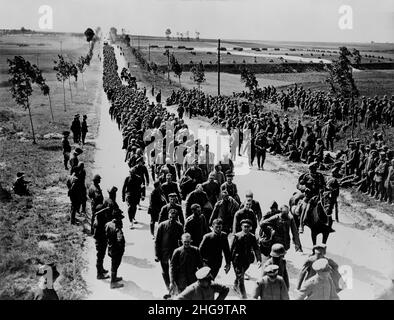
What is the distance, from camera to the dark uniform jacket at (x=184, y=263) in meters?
6.59

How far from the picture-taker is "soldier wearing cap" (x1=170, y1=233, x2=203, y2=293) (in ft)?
21.6

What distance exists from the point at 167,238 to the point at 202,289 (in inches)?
79.1

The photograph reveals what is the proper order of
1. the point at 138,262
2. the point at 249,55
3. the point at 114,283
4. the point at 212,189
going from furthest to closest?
the point at 249,55 < the point at 212,189 < the point at 138,262 < the point at 114,283

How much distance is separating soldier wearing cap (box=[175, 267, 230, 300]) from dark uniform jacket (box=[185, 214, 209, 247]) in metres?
2.17

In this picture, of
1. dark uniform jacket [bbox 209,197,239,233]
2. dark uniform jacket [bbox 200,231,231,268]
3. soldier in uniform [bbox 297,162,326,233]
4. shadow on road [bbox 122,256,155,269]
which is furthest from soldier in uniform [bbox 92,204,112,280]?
soldier in uniform [bbox 297,162,326,233]

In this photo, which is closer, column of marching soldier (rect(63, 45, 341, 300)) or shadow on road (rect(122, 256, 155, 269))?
column of marching soldier (rect(63, 45, 341, 300))

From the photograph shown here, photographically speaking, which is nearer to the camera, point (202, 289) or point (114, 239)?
point (202, 289)

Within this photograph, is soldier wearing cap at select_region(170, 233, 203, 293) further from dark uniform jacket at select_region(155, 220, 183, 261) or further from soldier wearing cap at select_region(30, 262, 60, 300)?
soldier wearing cap at select_region(30, 262, 60, 300)

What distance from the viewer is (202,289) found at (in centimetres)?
561

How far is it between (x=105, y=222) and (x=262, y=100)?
32722 mm

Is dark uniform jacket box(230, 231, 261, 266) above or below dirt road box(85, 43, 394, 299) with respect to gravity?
above

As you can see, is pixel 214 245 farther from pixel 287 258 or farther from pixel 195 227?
pixel 287 258

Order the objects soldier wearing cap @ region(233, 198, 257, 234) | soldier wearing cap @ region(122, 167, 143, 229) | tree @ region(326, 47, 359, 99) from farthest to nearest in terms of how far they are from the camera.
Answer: tree @ region(326, 47, 359, 99)
soldier wearing cap @ region(122, 167, 143, 229)
soldier wearing cap @ region(233, 198, 257, 234)

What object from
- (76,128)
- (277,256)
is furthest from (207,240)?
(76,128)
